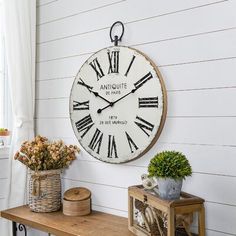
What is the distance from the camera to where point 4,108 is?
6.90 feet

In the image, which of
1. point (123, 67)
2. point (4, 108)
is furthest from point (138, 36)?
point (4, 108)

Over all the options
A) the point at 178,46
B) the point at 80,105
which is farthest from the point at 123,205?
the point at 178,46

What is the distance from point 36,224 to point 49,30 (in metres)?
1.18

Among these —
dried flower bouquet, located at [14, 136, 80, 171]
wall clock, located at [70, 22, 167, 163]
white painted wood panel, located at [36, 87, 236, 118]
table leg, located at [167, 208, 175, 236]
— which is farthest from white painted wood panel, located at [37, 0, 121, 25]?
table leg, located at [167, 208, 175, 236]

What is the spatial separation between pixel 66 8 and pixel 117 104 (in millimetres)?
729

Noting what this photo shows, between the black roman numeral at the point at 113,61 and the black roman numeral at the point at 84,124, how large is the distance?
29 cm

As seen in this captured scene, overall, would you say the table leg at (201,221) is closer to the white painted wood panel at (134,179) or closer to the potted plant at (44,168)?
the white painted wood panel at (134,179)

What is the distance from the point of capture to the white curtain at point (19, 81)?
196 centimetres

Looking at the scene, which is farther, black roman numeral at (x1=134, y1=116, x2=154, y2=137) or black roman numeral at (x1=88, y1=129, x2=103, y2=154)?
black roman numeral at (x1=88, y1=129, x2=103, y2=154)

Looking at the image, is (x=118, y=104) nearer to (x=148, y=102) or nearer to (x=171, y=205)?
(x=148, y=102)

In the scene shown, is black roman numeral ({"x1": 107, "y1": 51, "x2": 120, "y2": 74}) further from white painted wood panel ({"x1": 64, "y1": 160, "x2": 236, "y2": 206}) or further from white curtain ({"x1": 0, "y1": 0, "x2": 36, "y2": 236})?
white curtain ({"x1": 0, "y1": 0, "x2": 36, "y2": 236})

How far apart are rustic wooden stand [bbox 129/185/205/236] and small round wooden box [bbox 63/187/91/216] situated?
0.36 m

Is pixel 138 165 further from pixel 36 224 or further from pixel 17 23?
pixel 17 23

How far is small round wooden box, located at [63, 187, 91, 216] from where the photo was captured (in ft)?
5.62
